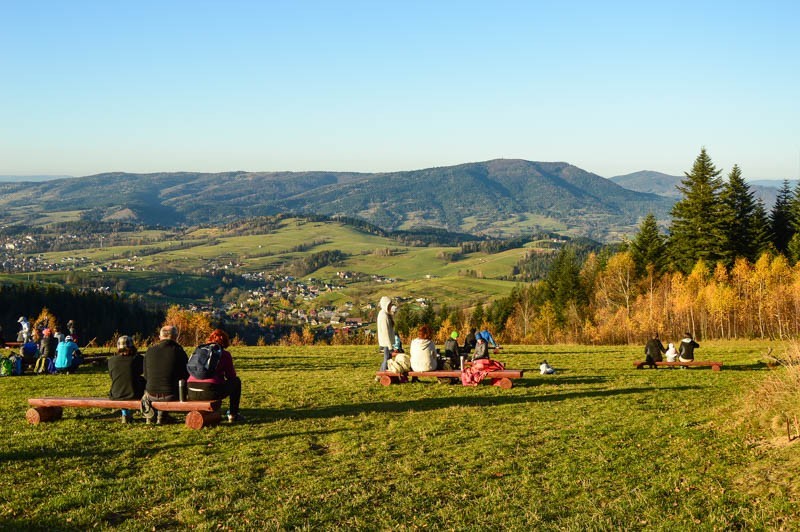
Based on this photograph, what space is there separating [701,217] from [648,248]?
844 centimetres

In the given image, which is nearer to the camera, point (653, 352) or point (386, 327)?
point (386, 327)

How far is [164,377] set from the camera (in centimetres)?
1290

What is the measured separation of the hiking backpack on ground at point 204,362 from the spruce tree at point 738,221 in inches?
2399

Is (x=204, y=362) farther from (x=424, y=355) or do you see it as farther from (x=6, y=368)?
(x=6, y=368)

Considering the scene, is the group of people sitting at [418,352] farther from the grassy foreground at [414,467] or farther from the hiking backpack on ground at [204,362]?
the hiking backpack on ground at [204,362]

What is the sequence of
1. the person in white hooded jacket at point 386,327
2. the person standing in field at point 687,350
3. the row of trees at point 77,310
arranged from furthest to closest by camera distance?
the row of trees at point 77,310
the person standing in field at point 687,350
the person in white hooded jacket at point 386,327

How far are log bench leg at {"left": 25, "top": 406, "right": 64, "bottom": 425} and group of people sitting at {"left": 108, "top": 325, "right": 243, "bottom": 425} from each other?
1.53 meters

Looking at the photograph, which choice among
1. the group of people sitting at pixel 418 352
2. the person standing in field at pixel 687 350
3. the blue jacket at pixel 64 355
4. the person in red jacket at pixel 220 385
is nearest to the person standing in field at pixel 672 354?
the person standing in field at pixel 687 350

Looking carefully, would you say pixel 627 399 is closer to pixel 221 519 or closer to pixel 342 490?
pixel 342 490

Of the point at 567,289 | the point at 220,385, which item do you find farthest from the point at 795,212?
the point at 220,385

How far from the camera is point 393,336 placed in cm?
2066

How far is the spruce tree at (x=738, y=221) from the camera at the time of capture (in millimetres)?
61156

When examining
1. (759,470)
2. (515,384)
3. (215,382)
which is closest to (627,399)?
(515,384)

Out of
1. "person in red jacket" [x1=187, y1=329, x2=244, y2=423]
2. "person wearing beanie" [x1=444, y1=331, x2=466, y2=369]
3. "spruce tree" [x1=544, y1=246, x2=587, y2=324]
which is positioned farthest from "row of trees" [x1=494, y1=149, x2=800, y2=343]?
"person in red jacket" [x1=187, y1=329, x2=244, y2=423]
